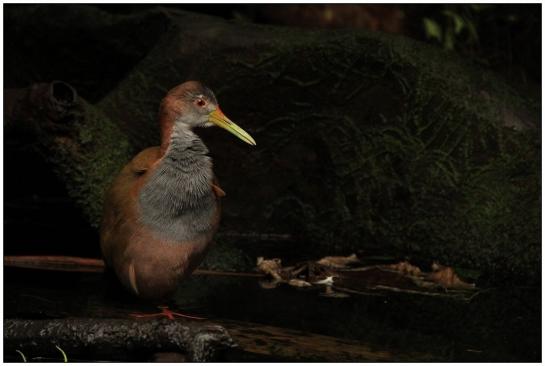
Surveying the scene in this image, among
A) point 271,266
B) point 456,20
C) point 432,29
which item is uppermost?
point 456,20

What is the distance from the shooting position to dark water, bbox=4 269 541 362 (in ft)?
19.2

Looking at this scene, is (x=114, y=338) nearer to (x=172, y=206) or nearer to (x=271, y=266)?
(x=172, y=206)

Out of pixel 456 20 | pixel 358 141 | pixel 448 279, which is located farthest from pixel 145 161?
pixel 456 20

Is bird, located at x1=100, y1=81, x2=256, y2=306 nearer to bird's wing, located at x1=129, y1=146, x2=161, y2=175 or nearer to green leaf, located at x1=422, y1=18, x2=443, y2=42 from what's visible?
bird's wing, located at x1=129, y1=146, x2=161, y2=175

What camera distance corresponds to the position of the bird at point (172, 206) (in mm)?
5785

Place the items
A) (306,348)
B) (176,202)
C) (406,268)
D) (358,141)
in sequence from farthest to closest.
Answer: (358,141) → (406,268) → (176,202) → (306,348)

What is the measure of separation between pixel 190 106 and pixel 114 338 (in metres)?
1.49

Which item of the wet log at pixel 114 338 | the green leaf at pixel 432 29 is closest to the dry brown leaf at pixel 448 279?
the wet log at pixel 114 338

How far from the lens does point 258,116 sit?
27.1ft

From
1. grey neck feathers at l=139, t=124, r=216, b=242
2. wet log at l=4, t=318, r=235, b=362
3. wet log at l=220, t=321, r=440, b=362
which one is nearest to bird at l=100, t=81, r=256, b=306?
grey neck feathers at l=139, t=124, r=216, b=242

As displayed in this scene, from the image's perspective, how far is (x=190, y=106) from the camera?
232 inches

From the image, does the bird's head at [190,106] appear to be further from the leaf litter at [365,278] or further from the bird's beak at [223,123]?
the leaf litter at [365,278]

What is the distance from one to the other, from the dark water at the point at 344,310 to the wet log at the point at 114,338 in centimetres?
77

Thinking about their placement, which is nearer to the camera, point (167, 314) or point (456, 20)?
point (167, 314)
